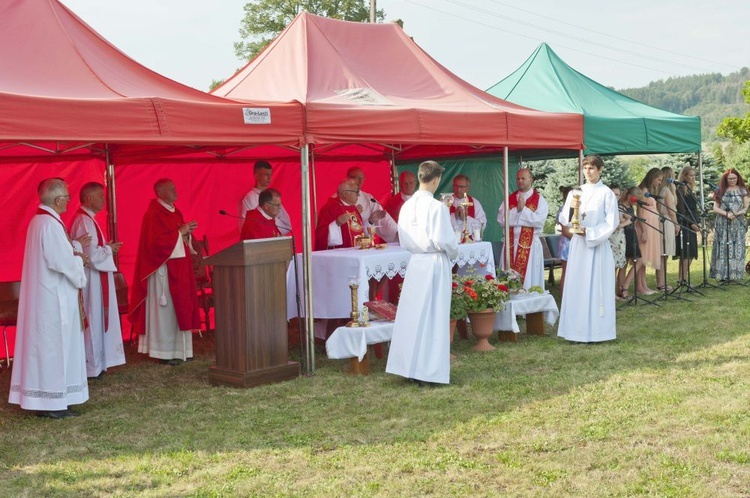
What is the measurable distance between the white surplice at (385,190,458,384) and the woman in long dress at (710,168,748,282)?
305 inches

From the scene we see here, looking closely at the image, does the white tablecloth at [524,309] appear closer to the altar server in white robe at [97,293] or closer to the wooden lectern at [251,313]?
the wooden lectern at [251,313]

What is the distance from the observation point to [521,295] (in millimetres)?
9672

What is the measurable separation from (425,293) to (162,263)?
9.55ft

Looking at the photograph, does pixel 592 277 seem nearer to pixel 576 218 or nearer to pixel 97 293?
pixel 576 218

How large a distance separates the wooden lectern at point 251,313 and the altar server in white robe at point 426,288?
106 cm

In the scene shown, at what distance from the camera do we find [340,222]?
9.53m

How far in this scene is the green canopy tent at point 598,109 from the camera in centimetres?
1128

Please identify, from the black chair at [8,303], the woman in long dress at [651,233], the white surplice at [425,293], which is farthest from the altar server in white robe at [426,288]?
the woman in long dress at [651,233]

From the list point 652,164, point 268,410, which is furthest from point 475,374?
point 652,164

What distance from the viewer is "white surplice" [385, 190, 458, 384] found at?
693cm

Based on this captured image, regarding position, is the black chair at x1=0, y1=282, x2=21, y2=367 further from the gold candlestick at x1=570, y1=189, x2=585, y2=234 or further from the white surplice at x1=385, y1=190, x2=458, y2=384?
the gold candlestick at x1=570, y1=189, x2=585, y2=234

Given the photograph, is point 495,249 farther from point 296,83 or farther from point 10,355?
point 10,355

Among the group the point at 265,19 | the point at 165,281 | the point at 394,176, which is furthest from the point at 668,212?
the point at 265,19

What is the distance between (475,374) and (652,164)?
24.7m
